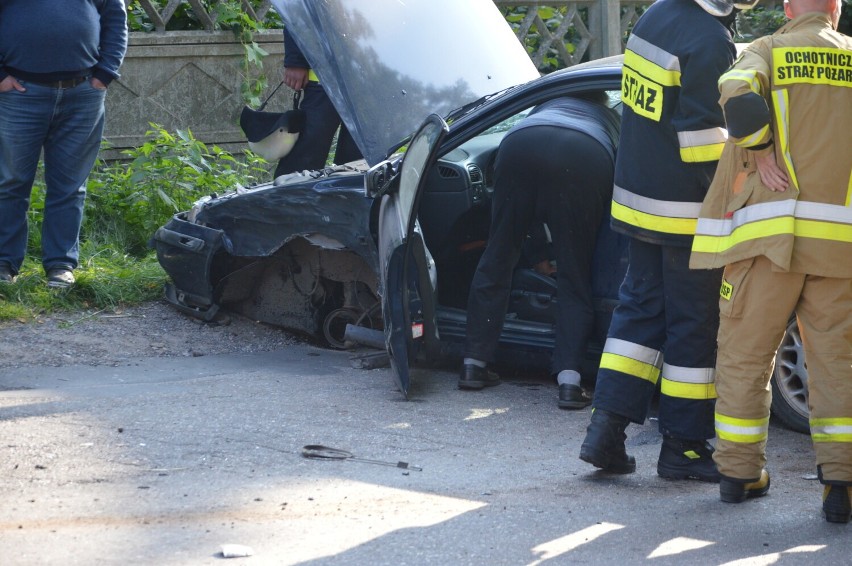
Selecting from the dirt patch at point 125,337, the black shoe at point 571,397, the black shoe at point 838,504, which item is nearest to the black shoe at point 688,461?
the black shoe at point 838,504

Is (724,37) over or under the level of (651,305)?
over

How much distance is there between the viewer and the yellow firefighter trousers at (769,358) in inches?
137

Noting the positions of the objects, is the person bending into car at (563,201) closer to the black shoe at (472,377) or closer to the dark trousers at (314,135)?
the black shoe at (472,377)

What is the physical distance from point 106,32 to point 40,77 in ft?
1.52

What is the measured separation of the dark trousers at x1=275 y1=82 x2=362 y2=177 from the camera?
275 inches

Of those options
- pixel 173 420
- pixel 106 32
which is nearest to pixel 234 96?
pixel 106 32

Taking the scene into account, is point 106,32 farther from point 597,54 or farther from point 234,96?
point 597,54

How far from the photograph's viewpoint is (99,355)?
5.75 m

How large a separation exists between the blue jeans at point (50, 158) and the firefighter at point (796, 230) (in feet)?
13.1

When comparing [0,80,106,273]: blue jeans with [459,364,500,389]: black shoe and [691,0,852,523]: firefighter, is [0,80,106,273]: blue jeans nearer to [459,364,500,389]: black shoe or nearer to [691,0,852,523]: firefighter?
[459,364,500,389]: black shoe

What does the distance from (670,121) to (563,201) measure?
110 centimetres

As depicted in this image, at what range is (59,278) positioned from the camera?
6.41 meters

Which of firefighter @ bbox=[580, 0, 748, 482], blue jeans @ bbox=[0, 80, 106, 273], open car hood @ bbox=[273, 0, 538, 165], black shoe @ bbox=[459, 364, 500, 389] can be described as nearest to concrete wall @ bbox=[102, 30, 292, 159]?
blue jeans @ bbox=[0, 80, 106, 273]

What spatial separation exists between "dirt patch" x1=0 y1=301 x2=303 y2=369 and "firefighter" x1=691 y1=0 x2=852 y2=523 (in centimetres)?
302
